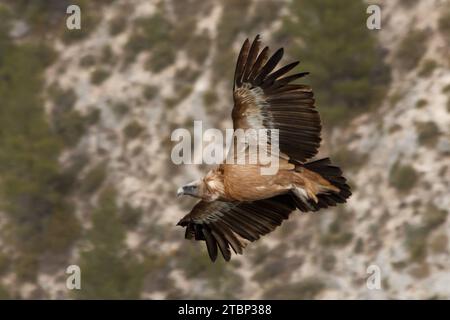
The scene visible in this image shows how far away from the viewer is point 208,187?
12.5 meters

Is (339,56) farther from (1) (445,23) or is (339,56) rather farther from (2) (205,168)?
(2) (205,168)

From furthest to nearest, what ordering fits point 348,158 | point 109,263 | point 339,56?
1. point 339,56
2. point 348,158
3. point 109,263

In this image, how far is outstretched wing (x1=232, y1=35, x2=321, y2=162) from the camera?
1199 cm

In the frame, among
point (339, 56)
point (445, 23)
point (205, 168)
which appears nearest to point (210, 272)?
point (205, 168)

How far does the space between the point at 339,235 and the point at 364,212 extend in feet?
3.29

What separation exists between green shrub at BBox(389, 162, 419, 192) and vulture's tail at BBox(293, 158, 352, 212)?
14014mm

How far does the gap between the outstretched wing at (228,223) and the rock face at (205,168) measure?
10.3 m

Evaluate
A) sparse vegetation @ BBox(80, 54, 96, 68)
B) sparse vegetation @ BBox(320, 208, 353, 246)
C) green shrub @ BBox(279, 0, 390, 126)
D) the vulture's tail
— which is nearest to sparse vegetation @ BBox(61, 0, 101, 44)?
sparse vegetation @ BBox(80, 54, 96, 68)

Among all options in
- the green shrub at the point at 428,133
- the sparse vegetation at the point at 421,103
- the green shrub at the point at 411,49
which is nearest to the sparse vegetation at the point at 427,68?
the green shrub at the point at 411,49

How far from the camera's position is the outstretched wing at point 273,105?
12.0 m

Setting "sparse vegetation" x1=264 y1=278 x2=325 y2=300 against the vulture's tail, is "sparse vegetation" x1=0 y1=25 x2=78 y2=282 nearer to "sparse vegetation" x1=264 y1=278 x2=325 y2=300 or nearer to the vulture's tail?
"sparse vegetation" x1=264 y1=278 x2=325 y2=300

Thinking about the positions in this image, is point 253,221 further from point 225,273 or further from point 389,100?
point 389,100

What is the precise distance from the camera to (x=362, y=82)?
3139 centimetres

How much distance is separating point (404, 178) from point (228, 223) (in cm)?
1370
